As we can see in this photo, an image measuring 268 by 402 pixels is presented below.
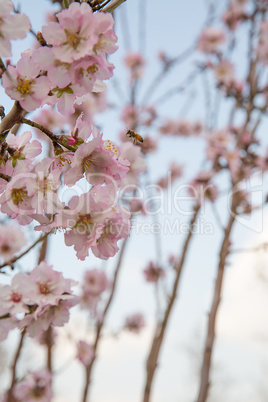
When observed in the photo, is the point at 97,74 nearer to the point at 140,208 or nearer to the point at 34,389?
the point at 34,389

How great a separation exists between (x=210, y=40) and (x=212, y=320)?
10.1 ft

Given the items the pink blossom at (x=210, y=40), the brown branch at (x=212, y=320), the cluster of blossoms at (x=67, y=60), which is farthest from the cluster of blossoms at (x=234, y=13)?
the cluster of blossoms at (x=67, y=60)

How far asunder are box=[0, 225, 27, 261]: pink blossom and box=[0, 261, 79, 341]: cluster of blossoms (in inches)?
49.0

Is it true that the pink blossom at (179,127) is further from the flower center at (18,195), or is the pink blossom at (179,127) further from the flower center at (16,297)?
the flower center at (18,195)

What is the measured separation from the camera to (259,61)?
304 cm

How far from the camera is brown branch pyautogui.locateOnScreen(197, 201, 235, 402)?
79.5 inches

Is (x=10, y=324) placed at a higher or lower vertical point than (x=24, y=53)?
lower

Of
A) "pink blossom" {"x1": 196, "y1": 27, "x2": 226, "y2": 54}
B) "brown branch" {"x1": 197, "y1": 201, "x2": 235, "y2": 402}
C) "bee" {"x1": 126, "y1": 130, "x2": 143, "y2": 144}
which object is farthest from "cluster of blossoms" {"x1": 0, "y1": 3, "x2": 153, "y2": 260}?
"pink blossom" {"x1": 196, "y1": 27, "x2": 226, "y2": 54}

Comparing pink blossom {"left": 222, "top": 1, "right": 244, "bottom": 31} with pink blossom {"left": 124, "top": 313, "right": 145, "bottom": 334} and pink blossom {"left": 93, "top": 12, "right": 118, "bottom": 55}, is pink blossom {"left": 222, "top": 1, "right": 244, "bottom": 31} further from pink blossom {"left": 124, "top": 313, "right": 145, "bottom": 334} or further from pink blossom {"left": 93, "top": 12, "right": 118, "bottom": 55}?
pink blossom {"left": 124, "top": 313, "right": 145, "bottom": 334}

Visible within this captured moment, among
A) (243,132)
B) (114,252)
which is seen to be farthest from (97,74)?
(243,132)

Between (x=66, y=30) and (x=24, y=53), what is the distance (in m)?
0.14

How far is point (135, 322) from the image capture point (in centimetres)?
464

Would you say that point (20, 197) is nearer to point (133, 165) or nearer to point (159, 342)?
point (133, 165)

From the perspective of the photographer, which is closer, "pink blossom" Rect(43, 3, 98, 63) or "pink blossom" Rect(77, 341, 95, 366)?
"pink blossom" Rect(43, 3, 98, 63)
